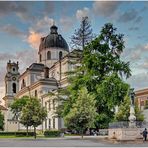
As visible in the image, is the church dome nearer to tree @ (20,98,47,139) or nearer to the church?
the church

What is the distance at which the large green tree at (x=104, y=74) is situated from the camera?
46.4m

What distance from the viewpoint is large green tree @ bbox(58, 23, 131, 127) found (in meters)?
46.4

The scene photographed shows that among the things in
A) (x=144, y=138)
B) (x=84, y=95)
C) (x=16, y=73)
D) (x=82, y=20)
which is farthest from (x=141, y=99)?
(x=144, y=138)

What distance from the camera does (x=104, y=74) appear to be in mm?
49031

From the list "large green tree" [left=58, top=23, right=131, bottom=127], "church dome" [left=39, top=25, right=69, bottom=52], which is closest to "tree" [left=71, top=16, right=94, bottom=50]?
"large green tree" [left=58, top=23, right=131, bottom=127]

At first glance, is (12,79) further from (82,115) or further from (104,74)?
(82,115)

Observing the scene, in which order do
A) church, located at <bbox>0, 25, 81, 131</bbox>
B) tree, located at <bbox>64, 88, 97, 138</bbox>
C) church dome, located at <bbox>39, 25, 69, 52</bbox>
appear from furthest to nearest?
church dome, located at <bbox>39, 25, 69, 52</bbox> → church, located at <bbox>0, 25, 81, 131</bbox> → tree, located at <bbox>64, 88, 97, 138</bbox>

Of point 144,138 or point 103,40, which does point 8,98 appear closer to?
point 103,40

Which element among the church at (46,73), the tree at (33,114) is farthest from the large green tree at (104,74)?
the church at (46,73)

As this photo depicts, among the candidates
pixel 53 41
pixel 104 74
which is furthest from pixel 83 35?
pixel 53 41

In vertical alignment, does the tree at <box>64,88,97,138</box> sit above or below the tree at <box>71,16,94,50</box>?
below

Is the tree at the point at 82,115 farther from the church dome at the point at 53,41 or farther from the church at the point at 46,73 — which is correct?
the church dome at the point at 53,41

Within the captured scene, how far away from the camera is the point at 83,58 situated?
5112 centimetres

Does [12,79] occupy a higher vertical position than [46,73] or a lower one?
higher
